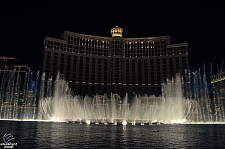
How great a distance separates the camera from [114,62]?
334 feet

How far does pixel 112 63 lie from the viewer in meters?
102

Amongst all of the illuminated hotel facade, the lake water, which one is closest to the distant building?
the illuminated hotel facade

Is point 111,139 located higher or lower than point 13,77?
lower

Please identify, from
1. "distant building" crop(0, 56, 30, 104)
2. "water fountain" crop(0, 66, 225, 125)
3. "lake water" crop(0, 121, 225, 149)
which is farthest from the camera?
"distant building" crop(0, 56, 30, 104)

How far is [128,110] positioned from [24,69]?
80809mm

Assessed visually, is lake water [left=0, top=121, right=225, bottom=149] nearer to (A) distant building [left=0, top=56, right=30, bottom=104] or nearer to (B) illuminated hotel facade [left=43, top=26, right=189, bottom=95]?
(B) illuminated hotel facade [left=43, top=26, right=189, bottom=95]

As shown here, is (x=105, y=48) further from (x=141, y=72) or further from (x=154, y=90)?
(x=154, y=90)

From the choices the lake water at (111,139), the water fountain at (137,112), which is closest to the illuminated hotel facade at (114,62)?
the water fountain at (137,112)

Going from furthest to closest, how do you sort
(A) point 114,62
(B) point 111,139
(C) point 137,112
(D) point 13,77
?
(D) point 13,77 < (A) point 114,62 < (C) point 137,112 < (B) point 111,139

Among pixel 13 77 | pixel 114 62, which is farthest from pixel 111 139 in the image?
pixel 13 77

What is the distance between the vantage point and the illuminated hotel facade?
96.8 m

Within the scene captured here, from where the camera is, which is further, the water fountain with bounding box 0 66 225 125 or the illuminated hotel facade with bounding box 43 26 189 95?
the illuminated hotel facade with bounding box 43 26 189 95

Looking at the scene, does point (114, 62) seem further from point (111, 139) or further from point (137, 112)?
point (111, 139)

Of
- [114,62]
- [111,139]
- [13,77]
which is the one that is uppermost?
[114,62]
